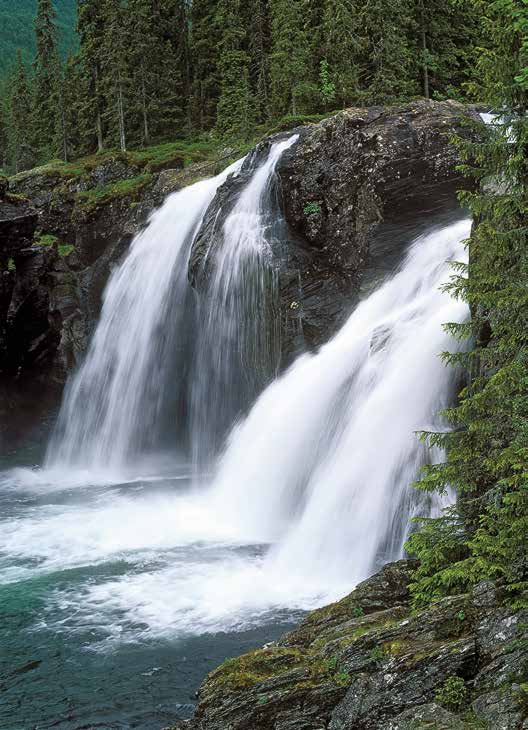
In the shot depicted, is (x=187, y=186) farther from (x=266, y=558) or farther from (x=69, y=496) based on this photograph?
(x=266, y=558)

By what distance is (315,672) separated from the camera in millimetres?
5629

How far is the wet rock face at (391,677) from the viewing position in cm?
466

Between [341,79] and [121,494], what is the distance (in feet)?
66.0

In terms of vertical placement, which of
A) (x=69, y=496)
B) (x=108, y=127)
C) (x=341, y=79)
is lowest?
(x=69, y=496)

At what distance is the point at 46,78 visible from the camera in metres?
47.4

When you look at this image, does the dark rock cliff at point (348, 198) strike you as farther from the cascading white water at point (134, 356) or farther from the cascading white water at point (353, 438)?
the cascading white water at point (134, 356)

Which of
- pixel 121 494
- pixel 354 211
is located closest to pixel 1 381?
pixel 121 494

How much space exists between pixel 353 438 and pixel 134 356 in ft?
38.0

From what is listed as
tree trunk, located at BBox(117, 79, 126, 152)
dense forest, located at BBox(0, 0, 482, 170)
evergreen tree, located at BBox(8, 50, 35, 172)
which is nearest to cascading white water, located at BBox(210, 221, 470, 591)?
dense forest, located at BBox(0, 0, 482, 170)

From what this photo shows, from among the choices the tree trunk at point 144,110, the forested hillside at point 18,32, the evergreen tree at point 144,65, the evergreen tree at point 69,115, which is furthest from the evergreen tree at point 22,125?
the forested hillside at point 18,32

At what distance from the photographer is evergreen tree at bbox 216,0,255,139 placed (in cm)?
3207

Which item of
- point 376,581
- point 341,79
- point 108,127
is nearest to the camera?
point 376,581

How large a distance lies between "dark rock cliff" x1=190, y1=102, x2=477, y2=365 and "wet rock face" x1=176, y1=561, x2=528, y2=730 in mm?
11196

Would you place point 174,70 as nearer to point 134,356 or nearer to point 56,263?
point 56,263
